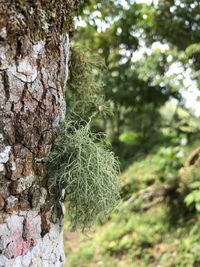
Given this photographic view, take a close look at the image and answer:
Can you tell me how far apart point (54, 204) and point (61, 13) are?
0.65m

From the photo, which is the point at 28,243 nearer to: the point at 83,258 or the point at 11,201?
the point at 11,201

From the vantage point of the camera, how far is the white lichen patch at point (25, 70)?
3.79ft

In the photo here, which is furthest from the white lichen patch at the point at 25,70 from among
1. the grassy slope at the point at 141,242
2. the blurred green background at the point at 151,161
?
the grassy slope at the point at 141,242

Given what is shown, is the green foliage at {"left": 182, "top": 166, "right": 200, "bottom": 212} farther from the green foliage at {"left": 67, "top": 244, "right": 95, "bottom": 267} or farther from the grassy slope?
the green foliage at {"left": 67, "top": 244, "right": 95, "bottom": 267}

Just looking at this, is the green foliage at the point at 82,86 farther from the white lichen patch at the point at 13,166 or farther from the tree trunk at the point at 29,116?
the white lichen patch at the point at 13,166

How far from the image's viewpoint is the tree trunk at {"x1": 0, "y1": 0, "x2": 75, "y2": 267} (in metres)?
1.14

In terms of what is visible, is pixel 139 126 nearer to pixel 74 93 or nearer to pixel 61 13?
pixel 74 93

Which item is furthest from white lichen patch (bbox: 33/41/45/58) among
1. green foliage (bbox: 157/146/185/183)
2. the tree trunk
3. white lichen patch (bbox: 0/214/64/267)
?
green foliage (bbox: 157/146/185/183)

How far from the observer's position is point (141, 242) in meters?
4.28

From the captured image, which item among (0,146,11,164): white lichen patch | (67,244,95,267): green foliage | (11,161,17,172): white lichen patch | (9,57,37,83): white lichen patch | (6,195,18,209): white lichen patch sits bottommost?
(67,244,95,267): green foliage

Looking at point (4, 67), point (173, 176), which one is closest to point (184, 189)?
point (173, 176)

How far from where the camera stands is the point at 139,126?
25.8 ft

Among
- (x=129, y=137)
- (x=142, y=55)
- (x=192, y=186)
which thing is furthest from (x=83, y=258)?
(x=129, y=137)

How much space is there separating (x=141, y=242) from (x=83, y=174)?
3.15 metres
